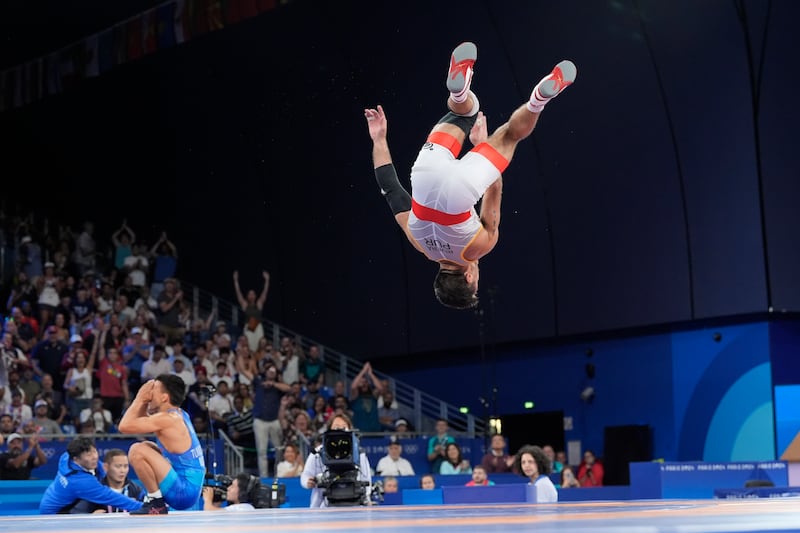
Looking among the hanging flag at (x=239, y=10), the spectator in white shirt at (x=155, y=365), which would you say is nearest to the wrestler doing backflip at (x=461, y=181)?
the spectator in white shirt at (x=155, y=365)

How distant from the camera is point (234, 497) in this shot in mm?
10750

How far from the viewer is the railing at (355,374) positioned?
19.4 m

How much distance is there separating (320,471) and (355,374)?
10641 millimetres

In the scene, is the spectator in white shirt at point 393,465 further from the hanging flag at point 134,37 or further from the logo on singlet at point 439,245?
the hanging flag at point 134,37

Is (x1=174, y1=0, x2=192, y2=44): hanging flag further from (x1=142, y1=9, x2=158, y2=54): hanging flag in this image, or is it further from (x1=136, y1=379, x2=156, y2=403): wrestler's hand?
(x1=136, y1=379, x2=156, y2=403): wrestler's hand

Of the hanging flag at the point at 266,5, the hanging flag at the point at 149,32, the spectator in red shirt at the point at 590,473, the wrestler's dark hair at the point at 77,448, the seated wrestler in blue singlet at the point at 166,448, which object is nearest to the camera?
the seated wrestler in blue singlet at the point at 166,448

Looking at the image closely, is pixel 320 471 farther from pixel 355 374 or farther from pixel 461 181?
pixel 355 374

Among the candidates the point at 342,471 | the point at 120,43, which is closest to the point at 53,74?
the point at 120,43

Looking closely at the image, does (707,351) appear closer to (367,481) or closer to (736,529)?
(367,481)

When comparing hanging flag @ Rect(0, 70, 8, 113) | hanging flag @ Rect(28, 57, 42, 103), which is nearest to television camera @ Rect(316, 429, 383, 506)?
hanging flag @ Rect(28, 57, 42, 103)

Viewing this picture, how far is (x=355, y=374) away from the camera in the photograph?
21.6 metres

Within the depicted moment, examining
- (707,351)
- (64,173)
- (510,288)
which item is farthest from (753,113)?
(64,173)

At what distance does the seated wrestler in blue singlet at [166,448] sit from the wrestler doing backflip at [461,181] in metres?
2.37

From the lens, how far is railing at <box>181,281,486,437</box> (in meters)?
19.4
